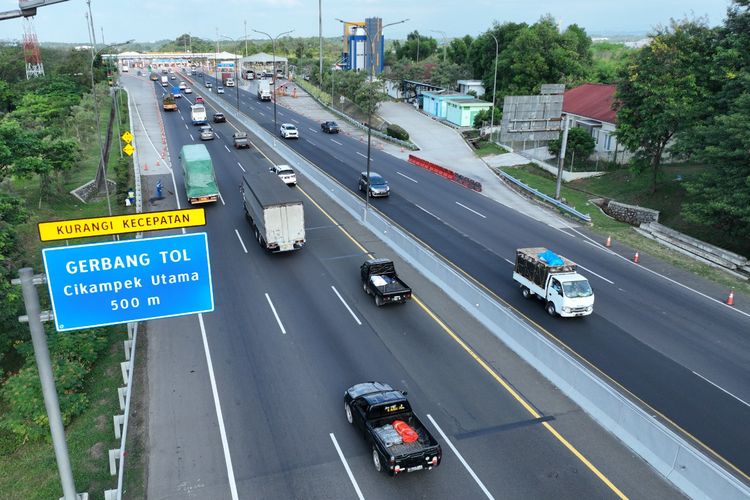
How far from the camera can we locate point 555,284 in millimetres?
26047

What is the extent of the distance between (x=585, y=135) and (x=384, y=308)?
41493mm

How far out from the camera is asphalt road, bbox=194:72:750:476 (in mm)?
19484

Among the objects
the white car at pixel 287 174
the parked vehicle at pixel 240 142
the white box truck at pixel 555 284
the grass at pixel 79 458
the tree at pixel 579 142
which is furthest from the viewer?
the parked vehicle at pixel 240 142

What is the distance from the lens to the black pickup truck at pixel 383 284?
26.4 metres

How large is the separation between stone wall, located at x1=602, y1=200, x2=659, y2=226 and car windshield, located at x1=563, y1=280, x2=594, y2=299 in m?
19.7

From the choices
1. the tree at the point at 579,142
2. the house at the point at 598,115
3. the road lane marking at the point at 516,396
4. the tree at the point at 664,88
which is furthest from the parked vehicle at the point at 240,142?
the road lane marking at the point at 516,396

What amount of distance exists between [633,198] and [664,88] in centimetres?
928

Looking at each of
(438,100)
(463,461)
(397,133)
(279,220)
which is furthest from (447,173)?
(463,461)

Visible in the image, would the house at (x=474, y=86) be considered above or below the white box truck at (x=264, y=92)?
above

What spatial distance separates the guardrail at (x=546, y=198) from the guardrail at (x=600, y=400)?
17190mm

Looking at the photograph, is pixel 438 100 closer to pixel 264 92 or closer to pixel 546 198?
pixel 264 92

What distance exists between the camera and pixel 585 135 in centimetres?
5856

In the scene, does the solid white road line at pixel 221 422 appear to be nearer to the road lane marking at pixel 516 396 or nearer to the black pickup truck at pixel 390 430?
the black pickup truck at pixel 390 430

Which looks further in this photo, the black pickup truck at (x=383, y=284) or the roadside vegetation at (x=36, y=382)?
the black pickup truck at (x=383, y=284)
